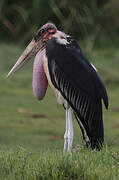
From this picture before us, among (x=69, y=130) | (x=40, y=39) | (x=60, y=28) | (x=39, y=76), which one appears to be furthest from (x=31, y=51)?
(x=60, y=28)

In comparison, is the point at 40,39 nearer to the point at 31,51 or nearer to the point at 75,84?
the point at 31,51

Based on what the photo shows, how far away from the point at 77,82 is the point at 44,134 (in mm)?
3764

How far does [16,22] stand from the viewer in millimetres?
15266

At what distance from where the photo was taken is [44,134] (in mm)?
9367

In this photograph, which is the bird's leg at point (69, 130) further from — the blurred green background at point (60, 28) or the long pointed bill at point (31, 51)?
the blurred green background at point (60, 28)

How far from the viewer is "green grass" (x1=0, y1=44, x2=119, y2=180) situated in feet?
15.5

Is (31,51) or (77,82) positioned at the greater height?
(31,51)

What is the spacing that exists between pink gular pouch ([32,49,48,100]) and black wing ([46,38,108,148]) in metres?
0.16

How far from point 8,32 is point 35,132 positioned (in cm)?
631

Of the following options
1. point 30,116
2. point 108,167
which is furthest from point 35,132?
point 108,167

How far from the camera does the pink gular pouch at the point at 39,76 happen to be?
232 inches

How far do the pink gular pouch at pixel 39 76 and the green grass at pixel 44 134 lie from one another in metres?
0.51

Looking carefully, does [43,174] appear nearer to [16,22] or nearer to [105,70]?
[105,70]

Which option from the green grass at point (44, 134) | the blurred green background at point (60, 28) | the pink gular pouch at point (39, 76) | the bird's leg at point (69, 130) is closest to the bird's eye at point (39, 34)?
Answer: the pink gular pouch at point (39, 76)
